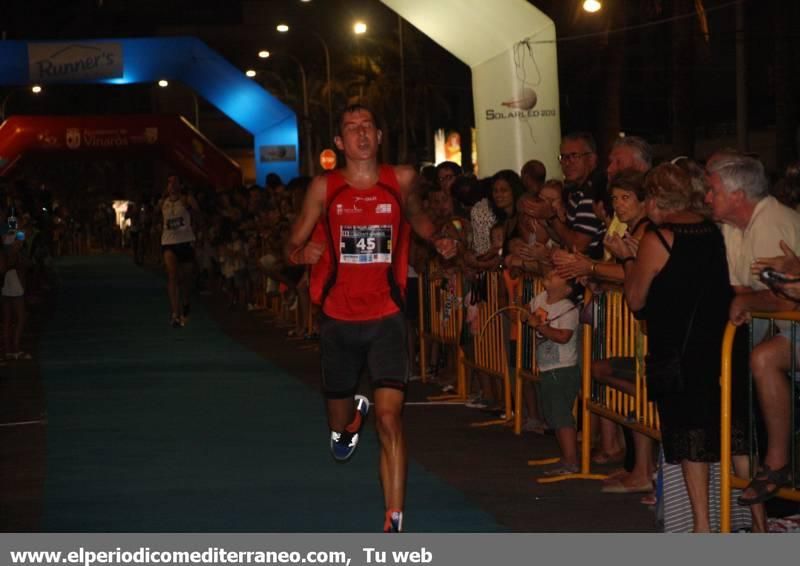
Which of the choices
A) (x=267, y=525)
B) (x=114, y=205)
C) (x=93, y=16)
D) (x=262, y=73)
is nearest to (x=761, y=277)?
(x=267, y=525)

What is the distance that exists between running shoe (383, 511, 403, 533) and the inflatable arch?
9.30m

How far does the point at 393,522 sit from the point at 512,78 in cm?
973

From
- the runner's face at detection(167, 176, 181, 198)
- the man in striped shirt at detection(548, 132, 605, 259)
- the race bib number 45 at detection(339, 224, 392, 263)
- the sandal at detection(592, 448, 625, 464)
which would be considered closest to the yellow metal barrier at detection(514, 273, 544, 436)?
the man in striped shirt at detection(548, 132, 605, 259)

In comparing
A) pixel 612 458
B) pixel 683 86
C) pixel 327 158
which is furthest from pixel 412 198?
pixel 327 158

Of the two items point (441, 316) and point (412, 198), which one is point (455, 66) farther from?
point (412, 198)

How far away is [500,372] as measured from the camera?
12188mm

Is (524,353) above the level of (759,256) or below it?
below

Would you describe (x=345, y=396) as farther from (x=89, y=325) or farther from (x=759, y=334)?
(x=89, y=325)

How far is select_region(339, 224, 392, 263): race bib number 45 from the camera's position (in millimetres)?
8078

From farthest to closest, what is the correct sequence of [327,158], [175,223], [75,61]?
1. [327,158]
2. [75,61]
3. [175,223]

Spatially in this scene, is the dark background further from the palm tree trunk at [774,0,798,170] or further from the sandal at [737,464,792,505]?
the sandal at [737,464,792,505]

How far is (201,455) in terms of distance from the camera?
10.7 meters

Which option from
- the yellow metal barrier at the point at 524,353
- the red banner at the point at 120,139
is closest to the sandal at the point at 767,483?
the yellow metal barrier at the point at 524,353

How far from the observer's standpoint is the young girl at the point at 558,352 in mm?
10133
